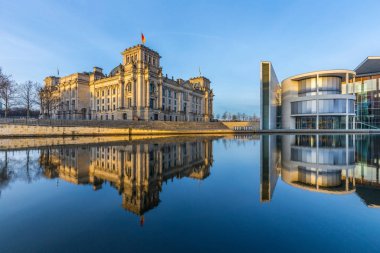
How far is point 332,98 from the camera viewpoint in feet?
182

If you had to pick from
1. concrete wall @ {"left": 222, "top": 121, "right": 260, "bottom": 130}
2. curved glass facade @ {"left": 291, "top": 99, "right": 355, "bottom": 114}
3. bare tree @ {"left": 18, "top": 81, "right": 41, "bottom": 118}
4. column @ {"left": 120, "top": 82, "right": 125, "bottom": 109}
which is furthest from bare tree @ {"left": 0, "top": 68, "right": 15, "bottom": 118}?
curved glass facade @ {"left": 291, "top": 99, "right": 355, "bottom": 114}

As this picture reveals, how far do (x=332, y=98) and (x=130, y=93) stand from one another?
58.8m

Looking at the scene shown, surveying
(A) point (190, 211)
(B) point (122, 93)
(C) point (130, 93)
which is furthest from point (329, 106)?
(A) point (190, 211)

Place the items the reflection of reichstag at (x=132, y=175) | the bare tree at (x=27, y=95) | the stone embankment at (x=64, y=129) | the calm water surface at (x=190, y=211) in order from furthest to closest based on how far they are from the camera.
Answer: the bare tree at (x=27, y=95), the stone embankment at (x=64, y=129), the reflection of reichstag at (x=132, y=175), the calm water surface at (x=190, y=211)

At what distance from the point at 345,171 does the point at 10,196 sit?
13.1 metres

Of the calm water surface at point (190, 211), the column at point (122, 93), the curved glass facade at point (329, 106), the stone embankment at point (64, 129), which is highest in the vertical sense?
the column at point (122, 93)

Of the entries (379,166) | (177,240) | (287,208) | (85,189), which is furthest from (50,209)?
(379,166)

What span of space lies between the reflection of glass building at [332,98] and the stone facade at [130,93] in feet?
104

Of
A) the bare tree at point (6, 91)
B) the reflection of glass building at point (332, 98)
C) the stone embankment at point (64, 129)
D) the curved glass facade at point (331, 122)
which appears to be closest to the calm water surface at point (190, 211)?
the stone embankment at point (64, 129)

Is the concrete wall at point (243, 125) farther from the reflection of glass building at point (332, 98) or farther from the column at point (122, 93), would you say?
the column at point (122, 93)

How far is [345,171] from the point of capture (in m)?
9.17

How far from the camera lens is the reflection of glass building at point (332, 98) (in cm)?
5597

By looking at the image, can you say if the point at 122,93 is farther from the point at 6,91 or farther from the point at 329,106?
the point at 329,106

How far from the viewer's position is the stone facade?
6078cm
